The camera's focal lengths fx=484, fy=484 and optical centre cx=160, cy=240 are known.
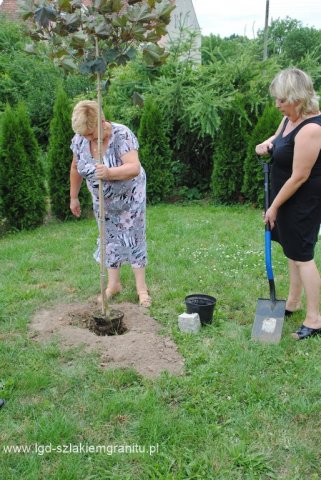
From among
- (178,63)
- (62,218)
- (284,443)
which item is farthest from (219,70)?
(284,443)

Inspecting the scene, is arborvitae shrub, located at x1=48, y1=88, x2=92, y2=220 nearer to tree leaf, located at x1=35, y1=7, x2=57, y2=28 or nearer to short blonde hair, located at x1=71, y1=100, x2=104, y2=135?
short blonde hair, located at x1=71, y1=100, x2=104, y2=135

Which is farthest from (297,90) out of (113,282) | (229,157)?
(229,157)

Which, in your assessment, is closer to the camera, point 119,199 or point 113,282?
point 119,199

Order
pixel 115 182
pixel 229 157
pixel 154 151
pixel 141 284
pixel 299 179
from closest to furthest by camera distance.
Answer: pixel 299 179 < pixel 115 182 < pixel 141 284 < pixel 229 157 < pixel 154 151

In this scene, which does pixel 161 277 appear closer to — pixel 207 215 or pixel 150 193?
pixel 207 215

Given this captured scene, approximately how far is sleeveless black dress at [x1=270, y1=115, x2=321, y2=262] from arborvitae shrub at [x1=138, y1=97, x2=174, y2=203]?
4.70 m

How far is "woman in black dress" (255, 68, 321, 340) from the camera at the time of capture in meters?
3.02

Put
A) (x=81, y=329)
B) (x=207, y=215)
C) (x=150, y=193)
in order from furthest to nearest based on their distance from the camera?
Result: (x=150, y=193) < (x=207, y=215) < (x=81, y=329)

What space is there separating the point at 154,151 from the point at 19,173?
7.59ft

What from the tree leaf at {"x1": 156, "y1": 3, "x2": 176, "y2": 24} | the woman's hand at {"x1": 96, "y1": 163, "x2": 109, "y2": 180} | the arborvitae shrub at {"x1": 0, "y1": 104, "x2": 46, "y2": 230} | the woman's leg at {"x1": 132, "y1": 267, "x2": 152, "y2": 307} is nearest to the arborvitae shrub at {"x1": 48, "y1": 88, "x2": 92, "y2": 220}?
the arborvitae shrub at {"x1": 0, "y1": 104, "x2": 46, "y2": 230}

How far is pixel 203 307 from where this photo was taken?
11.7 feet

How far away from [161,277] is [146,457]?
245 centimetres

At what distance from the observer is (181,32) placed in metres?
8.48

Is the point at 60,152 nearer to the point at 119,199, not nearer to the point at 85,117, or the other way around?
the point at 119,199
